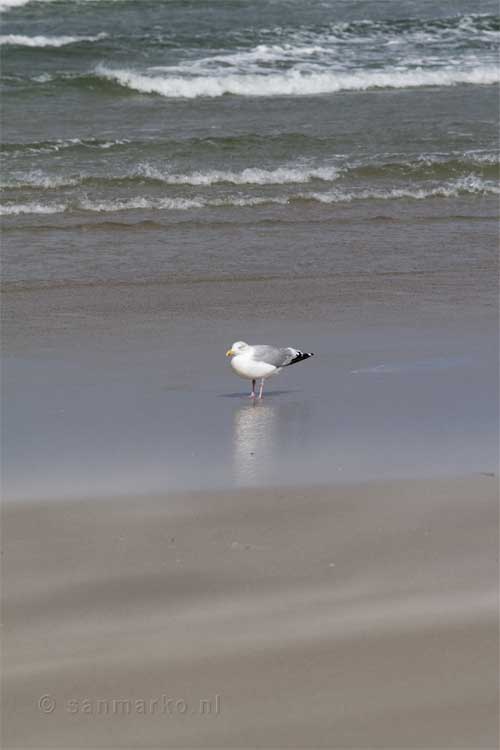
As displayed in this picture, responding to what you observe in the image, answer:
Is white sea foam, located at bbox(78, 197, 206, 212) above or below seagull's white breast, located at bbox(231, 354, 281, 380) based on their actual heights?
below

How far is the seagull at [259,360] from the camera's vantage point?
6441 millimetres

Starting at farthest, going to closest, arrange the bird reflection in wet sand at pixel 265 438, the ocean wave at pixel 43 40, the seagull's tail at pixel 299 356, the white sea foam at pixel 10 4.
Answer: the white sea foam at pixel 10 4 → the ocean wave at pixel 43 40 → the seagull's tail at pixel 299 356 → the bird reflection in wet sand at pixel 265 438

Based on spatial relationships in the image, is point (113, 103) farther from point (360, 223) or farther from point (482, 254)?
point (482, 254)

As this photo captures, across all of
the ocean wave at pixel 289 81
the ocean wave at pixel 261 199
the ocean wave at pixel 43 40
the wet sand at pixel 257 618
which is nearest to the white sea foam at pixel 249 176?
the ocean wave at pixel 261 199

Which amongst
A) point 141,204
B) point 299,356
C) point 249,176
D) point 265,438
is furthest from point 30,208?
point 265,438

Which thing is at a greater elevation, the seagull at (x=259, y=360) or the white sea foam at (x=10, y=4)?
the seagull at (x=259, y=360)

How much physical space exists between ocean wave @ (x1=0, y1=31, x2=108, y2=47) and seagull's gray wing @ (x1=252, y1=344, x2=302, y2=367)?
14.9 m

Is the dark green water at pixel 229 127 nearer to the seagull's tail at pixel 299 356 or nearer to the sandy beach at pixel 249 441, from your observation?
the sandy beach at pixel 249 441

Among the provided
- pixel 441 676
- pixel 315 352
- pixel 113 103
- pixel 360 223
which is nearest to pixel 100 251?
pixel 360 223

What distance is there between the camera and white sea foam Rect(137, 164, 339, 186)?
481 inches

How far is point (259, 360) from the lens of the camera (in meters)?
6.45

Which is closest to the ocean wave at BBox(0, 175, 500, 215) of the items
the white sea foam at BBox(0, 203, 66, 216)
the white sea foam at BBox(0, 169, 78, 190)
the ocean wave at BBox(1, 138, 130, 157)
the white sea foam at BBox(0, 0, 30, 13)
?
the white sea foam at BBox(0, 203, 66, 216)

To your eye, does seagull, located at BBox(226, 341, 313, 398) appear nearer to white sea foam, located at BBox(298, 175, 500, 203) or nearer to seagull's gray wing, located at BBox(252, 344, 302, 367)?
seagull's gray wing, located at BBox(252, 344, 302, 367)

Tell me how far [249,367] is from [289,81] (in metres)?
12.7
